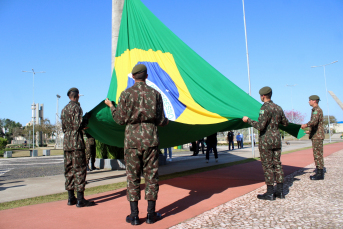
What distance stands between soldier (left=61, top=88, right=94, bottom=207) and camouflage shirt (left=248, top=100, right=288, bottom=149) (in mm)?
3040

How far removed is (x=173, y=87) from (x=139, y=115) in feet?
7.08

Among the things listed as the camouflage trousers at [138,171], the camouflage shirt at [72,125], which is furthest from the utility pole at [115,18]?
the camouflage trousers at [138,171]

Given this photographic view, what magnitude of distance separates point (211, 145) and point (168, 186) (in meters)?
5.46

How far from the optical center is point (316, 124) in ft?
22.6

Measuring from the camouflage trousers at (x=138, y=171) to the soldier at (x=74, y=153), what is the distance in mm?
1410

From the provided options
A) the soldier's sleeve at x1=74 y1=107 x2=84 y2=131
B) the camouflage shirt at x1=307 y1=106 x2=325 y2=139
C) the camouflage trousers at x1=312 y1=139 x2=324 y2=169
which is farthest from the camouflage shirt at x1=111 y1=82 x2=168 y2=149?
the camouflage trousers at x1=312 y1=139 x2=324 y2=169

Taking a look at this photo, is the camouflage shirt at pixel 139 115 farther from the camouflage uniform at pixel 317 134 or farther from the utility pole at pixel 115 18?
the utility pole at pixel 115 18

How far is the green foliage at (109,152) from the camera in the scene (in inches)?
421

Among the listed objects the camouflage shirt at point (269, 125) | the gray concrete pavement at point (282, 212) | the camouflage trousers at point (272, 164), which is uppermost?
the camouflage shirt at point (269, 125)

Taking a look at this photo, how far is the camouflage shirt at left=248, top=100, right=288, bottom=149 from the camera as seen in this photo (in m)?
4.92

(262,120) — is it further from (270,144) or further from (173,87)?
(173,87)

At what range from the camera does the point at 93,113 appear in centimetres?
529

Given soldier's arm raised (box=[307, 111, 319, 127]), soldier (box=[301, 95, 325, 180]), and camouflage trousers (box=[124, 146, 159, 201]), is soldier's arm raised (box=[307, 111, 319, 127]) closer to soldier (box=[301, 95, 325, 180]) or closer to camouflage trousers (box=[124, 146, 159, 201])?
soldier (box=[301, 95, 325, 180])

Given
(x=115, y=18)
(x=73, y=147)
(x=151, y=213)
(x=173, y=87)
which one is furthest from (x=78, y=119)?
(x=115, y=18)
